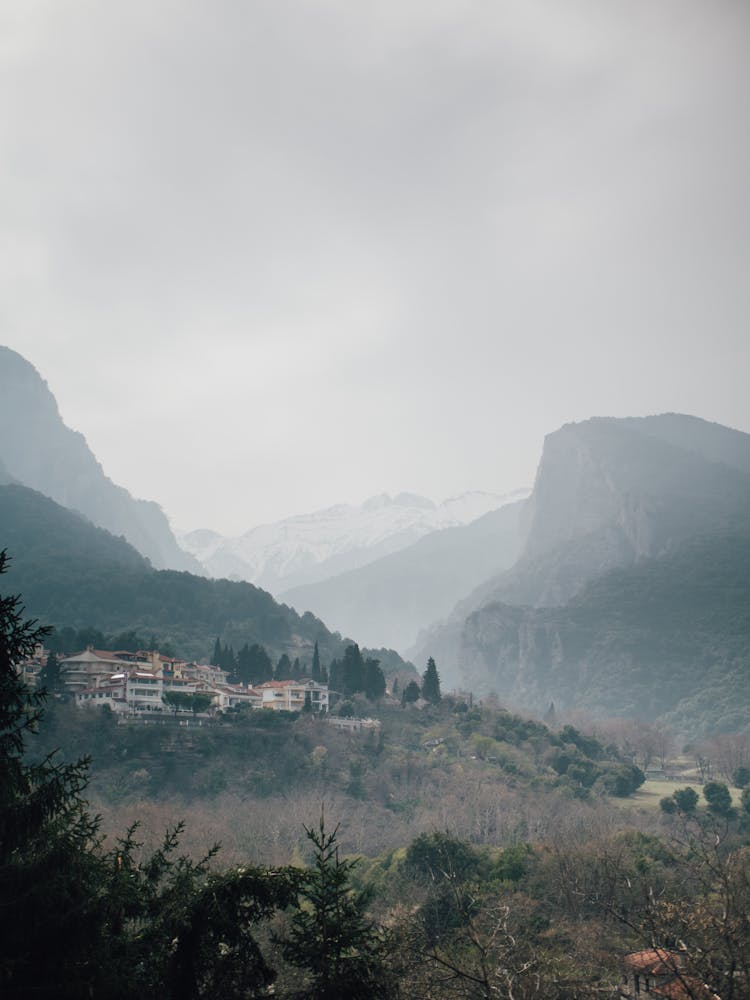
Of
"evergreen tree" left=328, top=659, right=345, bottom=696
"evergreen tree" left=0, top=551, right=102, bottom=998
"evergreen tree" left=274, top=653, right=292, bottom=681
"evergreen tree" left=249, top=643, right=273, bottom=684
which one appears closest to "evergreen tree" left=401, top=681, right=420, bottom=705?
"evergreen tree" left=328, top=659, right=345, bottom=696

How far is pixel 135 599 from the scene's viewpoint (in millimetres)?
124062

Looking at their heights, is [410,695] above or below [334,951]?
below

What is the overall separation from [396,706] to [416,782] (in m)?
23.4

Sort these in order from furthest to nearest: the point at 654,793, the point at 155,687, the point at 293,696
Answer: the point at 293,696 < the point at 654,793 < the point at 155,687

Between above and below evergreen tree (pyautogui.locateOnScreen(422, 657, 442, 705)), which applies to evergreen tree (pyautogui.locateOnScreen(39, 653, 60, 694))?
above

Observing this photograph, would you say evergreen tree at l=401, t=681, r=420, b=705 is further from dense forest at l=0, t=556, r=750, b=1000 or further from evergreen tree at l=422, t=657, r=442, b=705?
dense forest at l=0, t=556, r=750, b=1000

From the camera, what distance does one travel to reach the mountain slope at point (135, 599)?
11831cm

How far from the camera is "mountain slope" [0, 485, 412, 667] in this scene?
388ft

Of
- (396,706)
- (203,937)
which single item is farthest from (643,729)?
(203,937)

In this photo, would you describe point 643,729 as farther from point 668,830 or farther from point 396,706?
point 668,830

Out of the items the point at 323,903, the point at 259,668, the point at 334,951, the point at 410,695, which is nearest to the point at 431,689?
the point at 410,695

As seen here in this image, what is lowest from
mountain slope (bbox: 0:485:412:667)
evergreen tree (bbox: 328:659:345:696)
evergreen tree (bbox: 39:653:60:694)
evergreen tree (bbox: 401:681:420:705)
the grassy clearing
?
the grassy clearing

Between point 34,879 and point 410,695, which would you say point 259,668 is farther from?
point 34,879

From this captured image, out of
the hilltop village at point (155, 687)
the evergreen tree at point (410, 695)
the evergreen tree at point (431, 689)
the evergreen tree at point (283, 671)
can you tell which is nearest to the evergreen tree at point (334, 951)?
the hilltop village at point (155, 687)
